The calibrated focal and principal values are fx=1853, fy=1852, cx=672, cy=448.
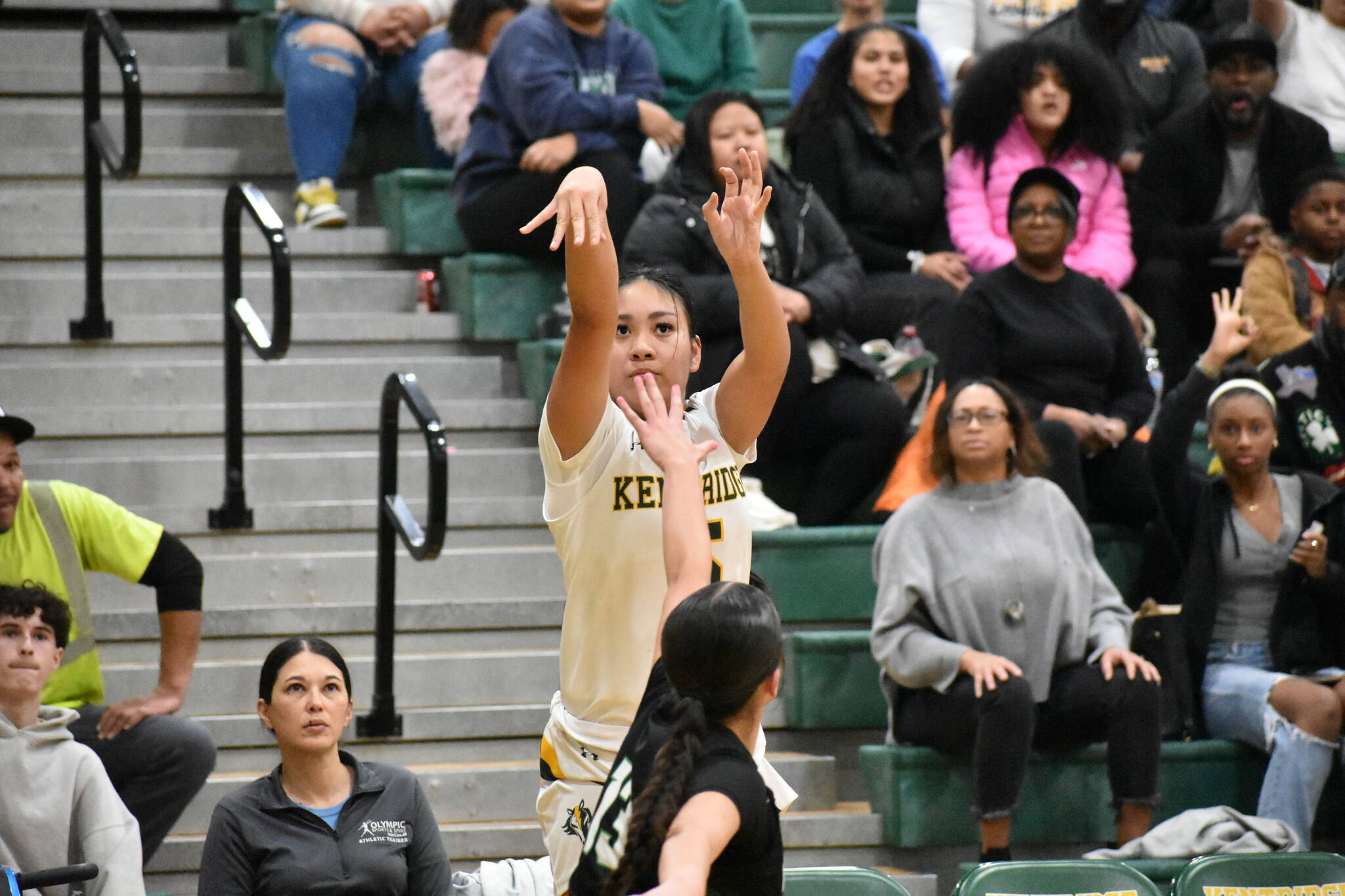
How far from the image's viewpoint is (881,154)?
6109 mm

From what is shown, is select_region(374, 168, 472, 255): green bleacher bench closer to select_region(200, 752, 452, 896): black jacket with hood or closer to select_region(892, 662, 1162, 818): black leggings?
select_region(892, 662, 1162, 818): black leggings

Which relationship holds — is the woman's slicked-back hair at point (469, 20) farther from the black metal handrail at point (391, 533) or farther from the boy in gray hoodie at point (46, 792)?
the boy in gray hoodie at point (46, 792)

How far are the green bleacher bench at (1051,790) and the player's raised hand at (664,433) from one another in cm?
214

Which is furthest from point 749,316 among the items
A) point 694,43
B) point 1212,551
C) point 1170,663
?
point 694,43

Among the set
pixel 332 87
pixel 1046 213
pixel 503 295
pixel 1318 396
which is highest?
pixel 332 87

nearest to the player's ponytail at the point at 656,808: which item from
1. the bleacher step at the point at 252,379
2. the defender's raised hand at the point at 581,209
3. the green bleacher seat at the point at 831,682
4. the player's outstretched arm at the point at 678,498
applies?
the player's outstretched arm at the point at 678,498

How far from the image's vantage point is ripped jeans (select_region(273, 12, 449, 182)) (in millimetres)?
6129

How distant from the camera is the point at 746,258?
108 inches

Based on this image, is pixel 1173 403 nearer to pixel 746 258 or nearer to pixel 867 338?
pixel 867 338

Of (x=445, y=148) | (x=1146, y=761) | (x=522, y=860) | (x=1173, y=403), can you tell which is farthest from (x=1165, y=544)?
(x=445, y=148)

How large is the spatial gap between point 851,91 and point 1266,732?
99.8 inches

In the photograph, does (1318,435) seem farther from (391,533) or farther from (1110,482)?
(391,533)

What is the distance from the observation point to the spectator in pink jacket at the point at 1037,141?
608 cm

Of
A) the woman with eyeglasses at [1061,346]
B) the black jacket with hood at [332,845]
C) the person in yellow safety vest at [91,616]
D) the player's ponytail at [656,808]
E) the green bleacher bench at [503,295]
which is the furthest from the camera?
the green bleacher bench at [503,295]
